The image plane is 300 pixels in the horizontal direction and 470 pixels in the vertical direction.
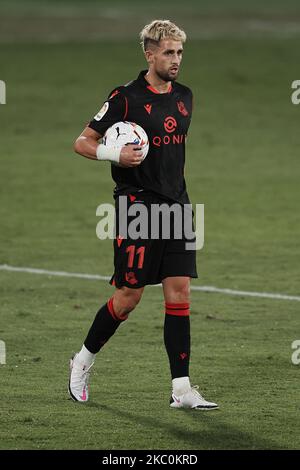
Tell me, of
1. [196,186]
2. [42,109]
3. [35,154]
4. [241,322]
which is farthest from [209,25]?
[241,322]

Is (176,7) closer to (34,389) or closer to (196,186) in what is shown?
(196,186)

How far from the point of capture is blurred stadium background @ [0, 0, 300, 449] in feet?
28.5

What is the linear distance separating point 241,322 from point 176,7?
3873 centimetres

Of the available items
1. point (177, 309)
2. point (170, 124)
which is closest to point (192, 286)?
point (177, 309)

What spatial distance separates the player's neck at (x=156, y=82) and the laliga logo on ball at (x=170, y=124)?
226 millimetres

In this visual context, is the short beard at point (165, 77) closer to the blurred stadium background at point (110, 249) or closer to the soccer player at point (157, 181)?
the soccer player at point (157, 181)

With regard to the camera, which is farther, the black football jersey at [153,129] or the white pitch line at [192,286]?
the white pitch line at [192,286]

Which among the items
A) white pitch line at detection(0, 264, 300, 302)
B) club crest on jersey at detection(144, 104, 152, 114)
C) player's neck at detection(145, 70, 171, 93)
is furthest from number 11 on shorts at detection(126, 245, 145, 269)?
white pitch line at detection(0, 264, 300, 302)

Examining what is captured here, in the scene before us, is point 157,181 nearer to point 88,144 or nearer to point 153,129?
point 153,129

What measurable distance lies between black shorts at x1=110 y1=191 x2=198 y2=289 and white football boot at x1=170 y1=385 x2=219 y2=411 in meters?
0.80

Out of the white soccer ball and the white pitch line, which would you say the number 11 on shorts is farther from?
the white pitch line

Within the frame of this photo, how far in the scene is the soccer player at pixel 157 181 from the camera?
8.99 metres

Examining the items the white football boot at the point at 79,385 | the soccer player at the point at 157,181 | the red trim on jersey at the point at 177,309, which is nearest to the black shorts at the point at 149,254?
the soccer player at the point at 157,181
